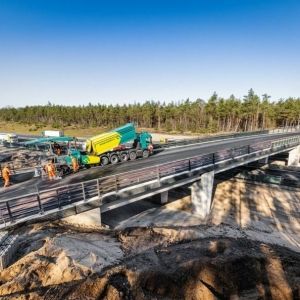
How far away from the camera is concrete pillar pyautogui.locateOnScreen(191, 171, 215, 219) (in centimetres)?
2047

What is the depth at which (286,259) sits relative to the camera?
405 inches

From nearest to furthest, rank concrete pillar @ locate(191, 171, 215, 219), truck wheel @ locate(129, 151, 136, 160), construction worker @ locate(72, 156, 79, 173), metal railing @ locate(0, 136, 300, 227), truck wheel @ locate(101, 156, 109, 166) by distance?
1. metal railing @ locate(0, 136, 300, 227)
2. construction worker @ locate(72, 156, 79, 173)
3. concrete pillar @ locate(191, 171, 215, 219)
4. truck wheel @ locate(101, 156, 109, 166)
5. truck wheel @ locate(129, 151, 136, 160)

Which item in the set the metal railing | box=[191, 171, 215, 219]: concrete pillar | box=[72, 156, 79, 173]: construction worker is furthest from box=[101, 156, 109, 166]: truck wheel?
box=[191, 171, 215, 219]: concrete pillar

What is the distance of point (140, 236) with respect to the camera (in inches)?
528

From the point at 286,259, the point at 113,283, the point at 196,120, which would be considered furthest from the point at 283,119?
the point at 113,283

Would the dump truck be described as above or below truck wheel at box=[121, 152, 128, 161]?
above

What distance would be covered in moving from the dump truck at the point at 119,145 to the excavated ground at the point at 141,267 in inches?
348

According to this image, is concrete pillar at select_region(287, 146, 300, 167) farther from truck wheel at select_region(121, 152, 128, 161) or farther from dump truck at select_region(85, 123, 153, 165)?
truck wheel at select_region(121, 152, 128, 161)

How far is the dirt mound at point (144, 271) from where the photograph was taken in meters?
7.90

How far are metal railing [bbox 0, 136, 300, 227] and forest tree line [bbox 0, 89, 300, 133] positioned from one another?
52.2 meters

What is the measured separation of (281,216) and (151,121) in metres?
79.3

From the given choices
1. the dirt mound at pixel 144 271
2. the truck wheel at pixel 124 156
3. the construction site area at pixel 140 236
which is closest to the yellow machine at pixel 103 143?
the construction site area at pixel 140 236

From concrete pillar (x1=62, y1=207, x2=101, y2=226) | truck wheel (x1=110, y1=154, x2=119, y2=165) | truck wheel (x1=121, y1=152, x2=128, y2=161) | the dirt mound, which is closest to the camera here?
Result: the dirt mound

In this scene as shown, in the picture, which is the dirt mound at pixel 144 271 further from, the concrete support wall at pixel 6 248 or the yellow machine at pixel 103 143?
the yellow machine at pixel 103 143
